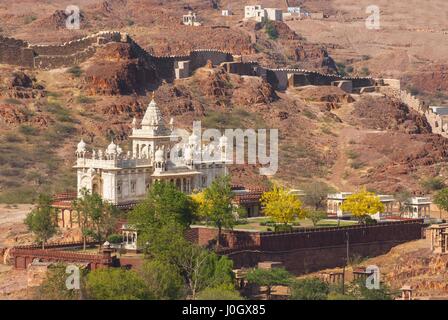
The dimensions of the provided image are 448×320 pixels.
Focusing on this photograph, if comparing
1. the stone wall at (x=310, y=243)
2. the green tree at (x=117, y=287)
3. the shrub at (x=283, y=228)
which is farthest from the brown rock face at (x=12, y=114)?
the green tree at (x=117, y=287)

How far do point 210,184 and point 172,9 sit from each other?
76.5 m

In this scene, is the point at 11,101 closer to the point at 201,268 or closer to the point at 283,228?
the point at 283,228

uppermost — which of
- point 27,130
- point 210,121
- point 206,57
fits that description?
point 206,57

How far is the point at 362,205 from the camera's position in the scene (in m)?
99.9

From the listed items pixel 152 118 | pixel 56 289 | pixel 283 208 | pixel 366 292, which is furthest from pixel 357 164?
pixel 56 289

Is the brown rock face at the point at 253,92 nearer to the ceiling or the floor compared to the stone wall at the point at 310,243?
nearer to the ceiling

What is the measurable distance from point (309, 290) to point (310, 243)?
13085 millimetres

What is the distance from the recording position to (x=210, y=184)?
335 feet

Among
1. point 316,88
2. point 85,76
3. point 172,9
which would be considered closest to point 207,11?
point 172,9

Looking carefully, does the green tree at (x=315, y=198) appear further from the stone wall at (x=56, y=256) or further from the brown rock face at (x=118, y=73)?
the brown rock face at (x=118, y=73)

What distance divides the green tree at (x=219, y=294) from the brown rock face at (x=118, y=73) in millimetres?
46227

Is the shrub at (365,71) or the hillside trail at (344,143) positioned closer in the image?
the hillside trail at (344,143)

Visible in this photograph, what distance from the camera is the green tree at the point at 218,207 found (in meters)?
93.0

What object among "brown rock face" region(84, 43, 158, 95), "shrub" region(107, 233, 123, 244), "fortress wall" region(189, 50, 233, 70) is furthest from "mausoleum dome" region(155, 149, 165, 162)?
"fortress wall" region(189, 50, 233, 70)
